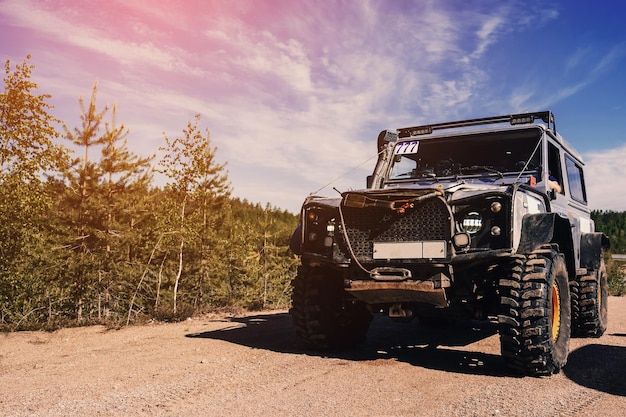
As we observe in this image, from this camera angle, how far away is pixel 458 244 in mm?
4934

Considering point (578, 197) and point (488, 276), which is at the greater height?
point (578, 197)

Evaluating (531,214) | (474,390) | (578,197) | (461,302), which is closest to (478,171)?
(531,214)

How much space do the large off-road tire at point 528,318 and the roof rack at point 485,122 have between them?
2513 millimetres

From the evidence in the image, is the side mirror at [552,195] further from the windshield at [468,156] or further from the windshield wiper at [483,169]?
the windshield wiper at [483,169]

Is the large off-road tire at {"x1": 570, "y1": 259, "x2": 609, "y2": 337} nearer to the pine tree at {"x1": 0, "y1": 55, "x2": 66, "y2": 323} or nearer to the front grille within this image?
the front grille

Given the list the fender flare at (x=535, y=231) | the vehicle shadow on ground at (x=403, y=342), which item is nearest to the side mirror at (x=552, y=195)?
the fender flare at (x=535, y=231)

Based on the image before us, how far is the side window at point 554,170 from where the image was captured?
6.46 m

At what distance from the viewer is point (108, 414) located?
3533mm

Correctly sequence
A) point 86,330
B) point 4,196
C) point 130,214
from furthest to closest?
1. point 130,214
2. point 4,196
3. point 86,330

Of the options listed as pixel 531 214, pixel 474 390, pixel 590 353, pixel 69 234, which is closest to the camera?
pixel 474 390

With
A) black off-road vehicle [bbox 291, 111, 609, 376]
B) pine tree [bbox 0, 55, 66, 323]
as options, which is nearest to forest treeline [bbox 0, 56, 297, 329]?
pine tree [bbox 0, 55, 66, 323]

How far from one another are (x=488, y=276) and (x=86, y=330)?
6753 mm

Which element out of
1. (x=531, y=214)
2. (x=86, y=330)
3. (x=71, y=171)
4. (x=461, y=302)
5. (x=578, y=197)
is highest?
(x=71, y=171)

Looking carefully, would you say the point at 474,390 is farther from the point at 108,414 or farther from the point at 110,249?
the point at 110,249
